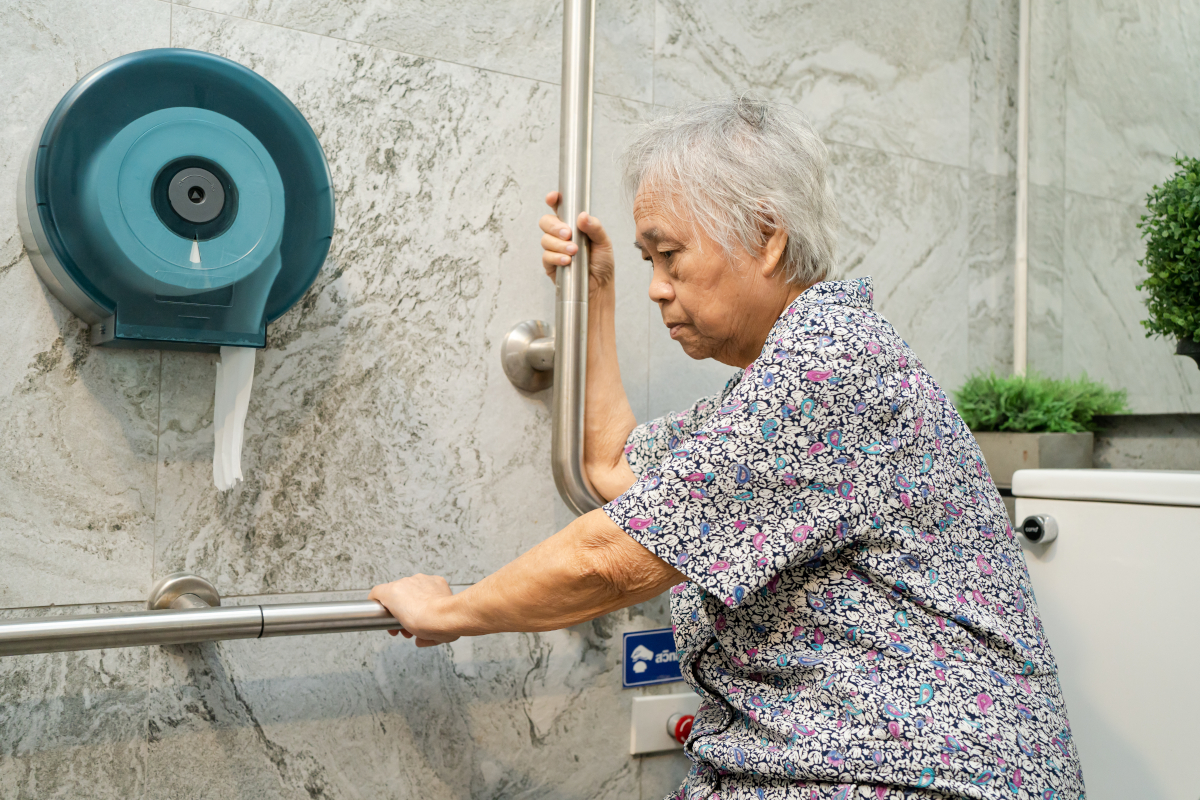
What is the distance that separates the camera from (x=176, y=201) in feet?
2.70

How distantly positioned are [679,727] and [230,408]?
705mm

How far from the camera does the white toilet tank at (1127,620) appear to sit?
1.07 metres

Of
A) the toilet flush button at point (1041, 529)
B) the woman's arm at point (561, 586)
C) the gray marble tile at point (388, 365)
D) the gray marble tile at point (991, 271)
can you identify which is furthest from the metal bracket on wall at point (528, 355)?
the gray marble tile at point (991, 271)

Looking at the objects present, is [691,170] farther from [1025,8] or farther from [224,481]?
[1025,8]

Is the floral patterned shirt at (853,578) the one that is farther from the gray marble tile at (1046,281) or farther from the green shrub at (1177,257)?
the gray marble tile at (1046,281)

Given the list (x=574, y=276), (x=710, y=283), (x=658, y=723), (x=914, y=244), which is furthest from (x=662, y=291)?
(x=914, y=244)

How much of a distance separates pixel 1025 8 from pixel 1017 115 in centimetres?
18

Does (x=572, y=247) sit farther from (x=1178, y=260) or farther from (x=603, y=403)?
(x=1178, y=260)

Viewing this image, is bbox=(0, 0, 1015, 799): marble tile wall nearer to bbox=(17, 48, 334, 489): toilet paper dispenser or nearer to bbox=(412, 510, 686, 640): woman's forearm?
bbox=(17, 48, 334, 489): toilet paper dispenser

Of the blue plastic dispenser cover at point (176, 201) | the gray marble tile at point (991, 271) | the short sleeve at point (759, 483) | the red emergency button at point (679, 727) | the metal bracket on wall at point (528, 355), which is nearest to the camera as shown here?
the short sleeve at point (759, 483)

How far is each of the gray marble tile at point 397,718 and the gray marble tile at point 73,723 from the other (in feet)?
0.07

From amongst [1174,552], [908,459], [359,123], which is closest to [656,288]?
[908,459]

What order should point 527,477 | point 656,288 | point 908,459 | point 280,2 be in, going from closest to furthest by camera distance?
point 908,459, point 656,288, point 280,2, point 527,477

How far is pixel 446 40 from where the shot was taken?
111 centimetres
